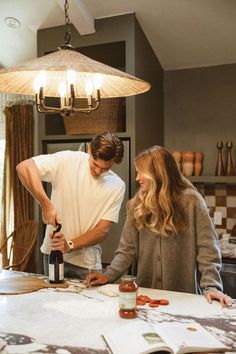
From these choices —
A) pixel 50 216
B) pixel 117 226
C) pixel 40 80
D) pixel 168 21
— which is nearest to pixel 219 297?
pixel 50 216

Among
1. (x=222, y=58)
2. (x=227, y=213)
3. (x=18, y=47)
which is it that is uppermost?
(x=18, y=47)

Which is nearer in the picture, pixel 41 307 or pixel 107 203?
pixel 41 307

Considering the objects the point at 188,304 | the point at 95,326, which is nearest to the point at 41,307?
the point at 95,326

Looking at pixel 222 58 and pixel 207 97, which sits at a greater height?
pixel 222 58

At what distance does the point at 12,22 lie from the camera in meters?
3.17

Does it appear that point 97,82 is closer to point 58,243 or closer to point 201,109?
point 58,243

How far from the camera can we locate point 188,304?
1617mm

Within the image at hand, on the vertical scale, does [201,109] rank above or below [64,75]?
above

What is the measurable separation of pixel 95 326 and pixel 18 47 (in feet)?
9.78

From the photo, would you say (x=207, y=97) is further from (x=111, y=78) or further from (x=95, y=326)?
(x=95, y=326)

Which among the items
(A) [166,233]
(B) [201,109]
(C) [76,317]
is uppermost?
(B) [201,109]

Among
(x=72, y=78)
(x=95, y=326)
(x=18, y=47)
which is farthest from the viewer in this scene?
(x=18, y=47)

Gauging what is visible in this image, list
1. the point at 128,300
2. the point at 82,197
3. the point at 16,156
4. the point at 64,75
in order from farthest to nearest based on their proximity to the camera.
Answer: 1. the point at 16,156
2. the point at 82,197
3. the point at 64,75
4. the point at 128,300

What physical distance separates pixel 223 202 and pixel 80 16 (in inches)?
75.2
